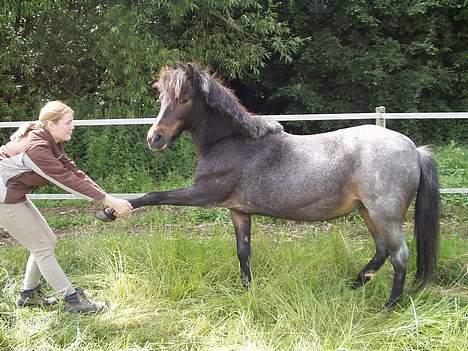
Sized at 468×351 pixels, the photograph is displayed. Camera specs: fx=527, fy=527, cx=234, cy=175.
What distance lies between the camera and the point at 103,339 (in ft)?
11.5

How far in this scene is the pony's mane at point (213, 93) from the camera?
387cm

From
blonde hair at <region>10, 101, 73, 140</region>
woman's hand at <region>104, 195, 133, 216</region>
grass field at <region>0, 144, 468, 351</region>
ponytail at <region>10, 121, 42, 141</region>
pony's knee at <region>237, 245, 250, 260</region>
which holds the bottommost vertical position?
grass field at <region>0, 144, 468, 351</region>

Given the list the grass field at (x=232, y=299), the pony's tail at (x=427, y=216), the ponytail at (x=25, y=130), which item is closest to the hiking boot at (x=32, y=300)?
the grass field at (x=232, y=299)

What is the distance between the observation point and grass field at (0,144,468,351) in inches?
133

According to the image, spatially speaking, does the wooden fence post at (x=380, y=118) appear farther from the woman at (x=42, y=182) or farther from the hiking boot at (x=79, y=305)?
the hiking boot at (x=79, y=305)

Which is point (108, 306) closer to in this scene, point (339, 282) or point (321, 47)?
point (339, 282)

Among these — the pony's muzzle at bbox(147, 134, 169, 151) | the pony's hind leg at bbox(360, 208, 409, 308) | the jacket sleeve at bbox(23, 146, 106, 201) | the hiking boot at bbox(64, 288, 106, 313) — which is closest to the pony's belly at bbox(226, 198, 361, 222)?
the pony's hind leg at bbox(360, 208, 409, 308)

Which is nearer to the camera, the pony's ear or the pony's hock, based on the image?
the pony's hock

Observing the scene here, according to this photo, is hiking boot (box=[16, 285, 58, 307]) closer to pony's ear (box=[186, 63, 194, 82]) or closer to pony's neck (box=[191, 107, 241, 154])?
pony's neck (box=[191, 107, 241, 154])

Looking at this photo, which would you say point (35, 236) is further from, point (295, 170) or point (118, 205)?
point (295, 170)

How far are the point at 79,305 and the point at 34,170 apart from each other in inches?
41.1

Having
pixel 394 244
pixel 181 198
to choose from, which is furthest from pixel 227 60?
pixel 394 244

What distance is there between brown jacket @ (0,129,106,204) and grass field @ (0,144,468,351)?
2.90 feet

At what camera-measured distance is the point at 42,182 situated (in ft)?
12.2
